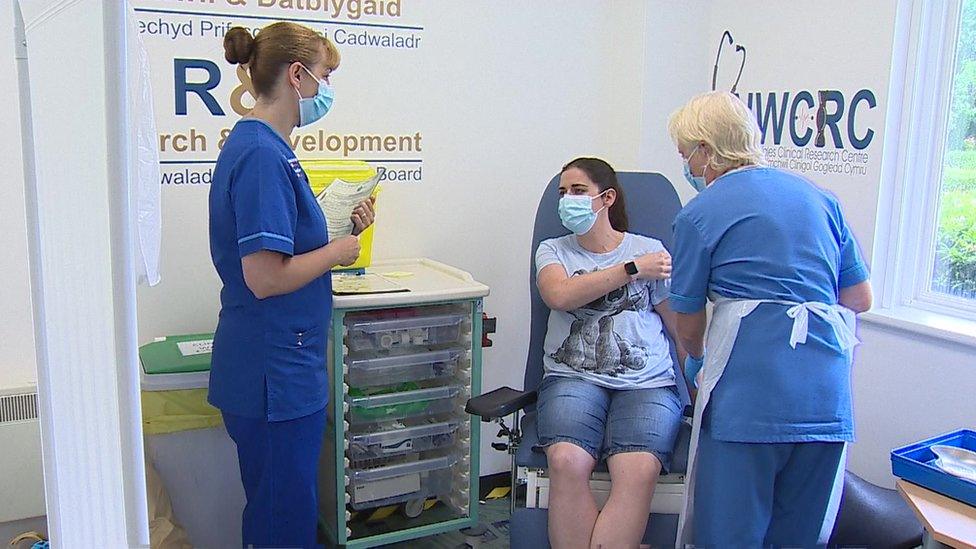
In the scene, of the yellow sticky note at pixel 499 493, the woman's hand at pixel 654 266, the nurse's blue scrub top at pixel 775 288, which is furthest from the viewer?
the yellow sticky note at pixel 499 493

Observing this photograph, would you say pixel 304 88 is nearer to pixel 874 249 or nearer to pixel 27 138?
pixel 27 138

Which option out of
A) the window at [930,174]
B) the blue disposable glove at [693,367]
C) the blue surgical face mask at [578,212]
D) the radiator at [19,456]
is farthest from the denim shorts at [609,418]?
the radiator at [19,456]

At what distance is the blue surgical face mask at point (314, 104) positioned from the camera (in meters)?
1.96

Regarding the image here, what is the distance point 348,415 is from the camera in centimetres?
251

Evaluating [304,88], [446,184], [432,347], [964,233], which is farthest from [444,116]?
[964,233]

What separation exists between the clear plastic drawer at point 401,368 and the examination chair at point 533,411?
0.26 m

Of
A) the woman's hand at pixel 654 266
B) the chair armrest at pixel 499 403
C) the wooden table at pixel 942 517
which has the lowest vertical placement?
the wooden table at pixel 942 517

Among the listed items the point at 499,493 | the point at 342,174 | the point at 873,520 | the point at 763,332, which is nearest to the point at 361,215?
the point at 342,174

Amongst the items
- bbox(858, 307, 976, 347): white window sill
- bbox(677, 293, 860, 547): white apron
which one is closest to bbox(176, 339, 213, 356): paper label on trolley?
bbox(677, 293, 860, 547): white apron

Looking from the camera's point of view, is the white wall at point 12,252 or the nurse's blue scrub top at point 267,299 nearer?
the nurse's blue scrub top at point 267,299

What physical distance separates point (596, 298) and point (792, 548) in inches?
33.2

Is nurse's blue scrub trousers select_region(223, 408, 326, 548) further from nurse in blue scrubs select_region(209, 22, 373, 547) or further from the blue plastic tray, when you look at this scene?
the blue plastic tray

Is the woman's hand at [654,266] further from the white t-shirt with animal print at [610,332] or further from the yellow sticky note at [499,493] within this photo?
the yellow sticky note at [499,493]

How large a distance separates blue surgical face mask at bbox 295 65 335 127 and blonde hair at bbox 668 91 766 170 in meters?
0.85
